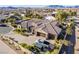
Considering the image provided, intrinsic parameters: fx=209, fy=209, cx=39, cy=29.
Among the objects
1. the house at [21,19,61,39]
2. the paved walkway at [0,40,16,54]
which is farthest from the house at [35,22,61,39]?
the paved walkway at [0,40,16,54]

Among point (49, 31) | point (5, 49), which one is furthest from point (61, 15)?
point (5, 49)

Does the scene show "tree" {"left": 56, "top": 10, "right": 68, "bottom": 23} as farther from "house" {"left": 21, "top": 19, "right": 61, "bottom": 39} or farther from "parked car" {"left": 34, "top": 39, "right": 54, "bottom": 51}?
"parked car" {"left": 34, "top": 39, "right": 54, "bottom": 51}

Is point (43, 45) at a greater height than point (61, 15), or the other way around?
point (61, 15)

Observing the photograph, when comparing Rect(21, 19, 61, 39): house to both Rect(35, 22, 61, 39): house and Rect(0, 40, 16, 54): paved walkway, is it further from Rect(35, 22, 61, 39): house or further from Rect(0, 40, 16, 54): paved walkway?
Rect(0, 40, 16, 54): paved walkway

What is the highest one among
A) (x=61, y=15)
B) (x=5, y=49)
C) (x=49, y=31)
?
(x=61, y=15)

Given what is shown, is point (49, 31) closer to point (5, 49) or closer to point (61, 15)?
point (61, 15)

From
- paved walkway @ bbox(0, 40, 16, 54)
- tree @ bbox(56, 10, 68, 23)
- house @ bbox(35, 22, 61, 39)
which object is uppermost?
tree @ bbox(56, 10, 68, 23)

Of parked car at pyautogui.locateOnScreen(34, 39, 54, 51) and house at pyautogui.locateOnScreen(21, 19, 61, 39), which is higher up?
house at pyautogui.locateOnScreen(21, 19, 61, 39)
